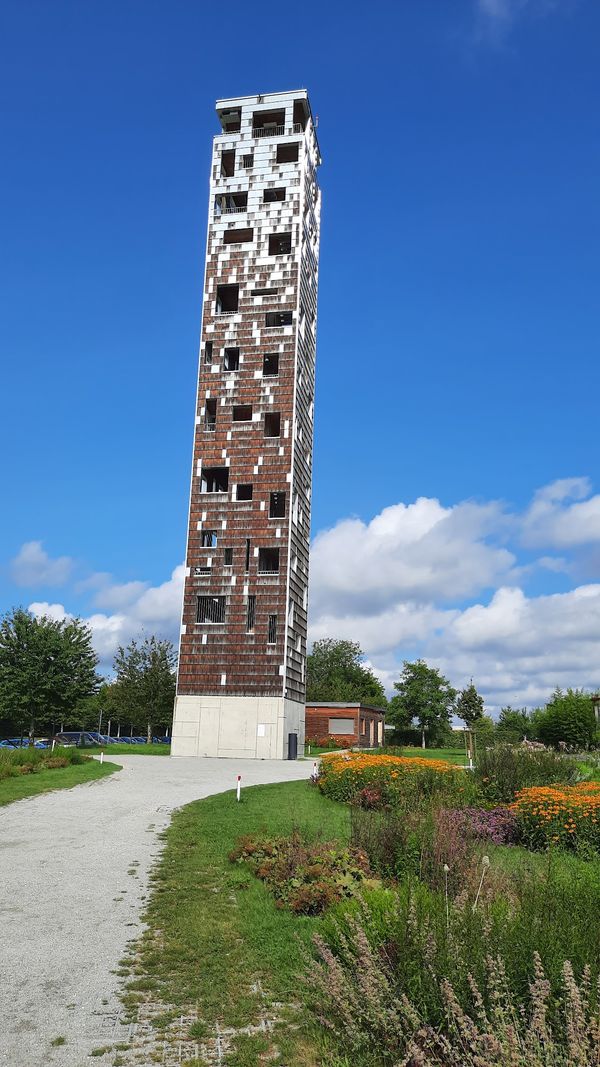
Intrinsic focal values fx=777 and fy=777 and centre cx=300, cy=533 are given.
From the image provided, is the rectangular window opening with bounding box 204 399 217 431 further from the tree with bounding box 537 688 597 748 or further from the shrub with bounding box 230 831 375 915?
the shrub with bounding box 230 831 375 915

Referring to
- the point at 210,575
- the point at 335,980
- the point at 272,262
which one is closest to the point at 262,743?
the point at 210,575

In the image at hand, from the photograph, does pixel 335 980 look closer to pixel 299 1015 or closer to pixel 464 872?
pixel 299 1015

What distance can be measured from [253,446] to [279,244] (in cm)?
1688

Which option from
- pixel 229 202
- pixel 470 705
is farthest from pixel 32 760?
pixel 470 705

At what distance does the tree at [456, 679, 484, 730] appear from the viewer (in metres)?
→ 89.9

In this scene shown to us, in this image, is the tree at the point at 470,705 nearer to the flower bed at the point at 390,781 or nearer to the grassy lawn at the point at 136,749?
the grassy lawn at the point at 136,749

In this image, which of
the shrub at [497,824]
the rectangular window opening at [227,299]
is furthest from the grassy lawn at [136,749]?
the shrub at [497,824]

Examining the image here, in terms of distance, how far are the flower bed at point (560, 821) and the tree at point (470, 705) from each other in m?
74.9

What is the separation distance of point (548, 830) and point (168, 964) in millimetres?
9528

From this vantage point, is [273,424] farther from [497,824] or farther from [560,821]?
[560,821]

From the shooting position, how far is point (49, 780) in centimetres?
2711

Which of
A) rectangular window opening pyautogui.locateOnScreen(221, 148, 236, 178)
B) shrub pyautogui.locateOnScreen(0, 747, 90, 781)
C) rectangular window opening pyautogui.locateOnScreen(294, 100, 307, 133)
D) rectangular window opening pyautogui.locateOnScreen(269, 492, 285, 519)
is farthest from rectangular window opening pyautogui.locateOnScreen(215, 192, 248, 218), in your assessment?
shrub pyautogui.locateOnScreen(0, 747, 90, 781)

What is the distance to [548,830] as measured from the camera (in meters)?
15.8

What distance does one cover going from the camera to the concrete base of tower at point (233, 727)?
49.1 metres
